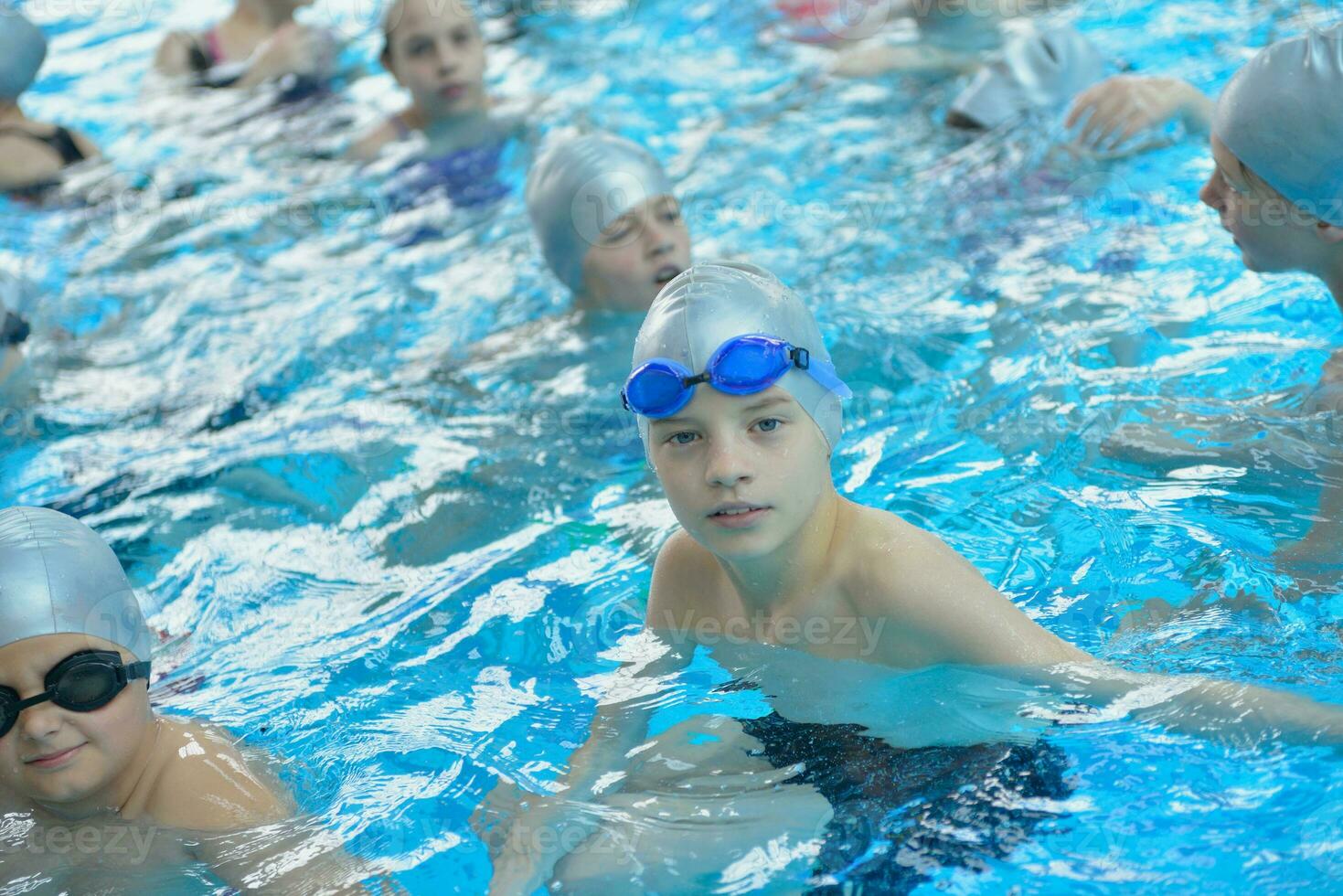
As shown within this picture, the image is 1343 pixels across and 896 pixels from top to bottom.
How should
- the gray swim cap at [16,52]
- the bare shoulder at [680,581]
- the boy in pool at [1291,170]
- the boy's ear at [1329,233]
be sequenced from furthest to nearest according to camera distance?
1. the gray swim cap at [16,52]
2. the boy's ear at [1329,233]
3. the boy in pool at [1291,170]
4. the bare shoulder at [680,581]

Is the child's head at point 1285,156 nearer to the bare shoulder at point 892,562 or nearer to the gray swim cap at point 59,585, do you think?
the bare shoulder at point 892,562

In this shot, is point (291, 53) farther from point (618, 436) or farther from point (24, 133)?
point (618, 436)

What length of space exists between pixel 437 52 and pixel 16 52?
8.08ft

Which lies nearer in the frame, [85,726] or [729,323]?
[729,323]

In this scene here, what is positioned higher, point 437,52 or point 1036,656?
point 437,52

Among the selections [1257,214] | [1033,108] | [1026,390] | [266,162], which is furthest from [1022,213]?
[266,162]

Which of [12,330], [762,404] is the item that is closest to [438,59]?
[12,330]

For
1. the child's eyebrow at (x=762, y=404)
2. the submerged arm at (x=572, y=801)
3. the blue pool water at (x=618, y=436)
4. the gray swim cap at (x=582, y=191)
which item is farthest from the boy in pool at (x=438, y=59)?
the child's eyebrow at (x=762, y=404)

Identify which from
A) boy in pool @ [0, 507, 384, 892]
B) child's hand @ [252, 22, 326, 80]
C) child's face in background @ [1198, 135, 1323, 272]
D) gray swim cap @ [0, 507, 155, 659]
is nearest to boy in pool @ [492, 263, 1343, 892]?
boy in pool @ [0, 507, 384, 892]

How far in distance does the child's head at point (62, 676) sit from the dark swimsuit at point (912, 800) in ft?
5.58

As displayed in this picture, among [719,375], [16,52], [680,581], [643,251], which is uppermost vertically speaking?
[16,52]

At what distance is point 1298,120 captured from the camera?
4250 mm

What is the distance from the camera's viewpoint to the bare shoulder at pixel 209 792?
12.1ft

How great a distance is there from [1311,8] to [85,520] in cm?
752
